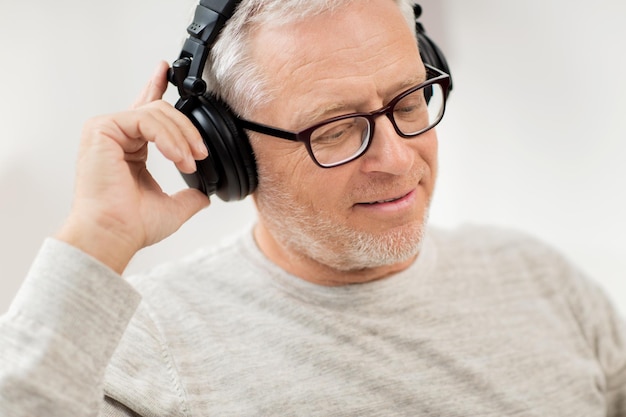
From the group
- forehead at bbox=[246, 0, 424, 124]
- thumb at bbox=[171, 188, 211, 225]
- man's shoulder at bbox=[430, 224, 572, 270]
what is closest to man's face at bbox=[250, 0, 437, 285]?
forehead at bbox=[246, 0, 424, 124]

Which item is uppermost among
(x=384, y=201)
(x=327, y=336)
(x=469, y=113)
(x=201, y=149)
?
(x=201, y=149)

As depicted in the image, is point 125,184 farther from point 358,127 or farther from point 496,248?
point 496,248

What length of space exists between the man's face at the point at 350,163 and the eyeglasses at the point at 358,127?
2cm

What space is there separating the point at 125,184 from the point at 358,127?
1.34 feet

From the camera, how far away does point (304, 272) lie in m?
1.42

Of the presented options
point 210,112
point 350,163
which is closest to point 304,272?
point 350,163

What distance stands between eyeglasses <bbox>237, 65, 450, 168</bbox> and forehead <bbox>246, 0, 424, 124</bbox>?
0.03m

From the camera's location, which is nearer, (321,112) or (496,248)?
(321,112)

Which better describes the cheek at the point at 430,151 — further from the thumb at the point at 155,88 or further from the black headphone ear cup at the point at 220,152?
the thumb at the point at 155,88

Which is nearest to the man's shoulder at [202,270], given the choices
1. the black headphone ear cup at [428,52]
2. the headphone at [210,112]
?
the headphone at [210,112]

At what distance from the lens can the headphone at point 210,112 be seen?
3.99 feet

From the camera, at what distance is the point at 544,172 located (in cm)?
223

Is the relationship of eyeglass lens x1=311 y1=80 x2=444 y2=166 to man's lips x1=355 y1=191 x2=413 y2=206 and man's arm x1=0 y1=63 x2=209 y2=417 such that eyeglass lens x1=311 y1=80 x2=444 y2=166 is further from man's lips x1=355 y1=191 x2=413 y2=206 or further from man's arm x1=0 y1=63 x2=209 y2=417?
man's arm x1=0 y1=63 x2=209 y2=417

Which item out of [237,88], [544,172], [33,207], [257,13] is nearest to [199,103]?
[237,88]
